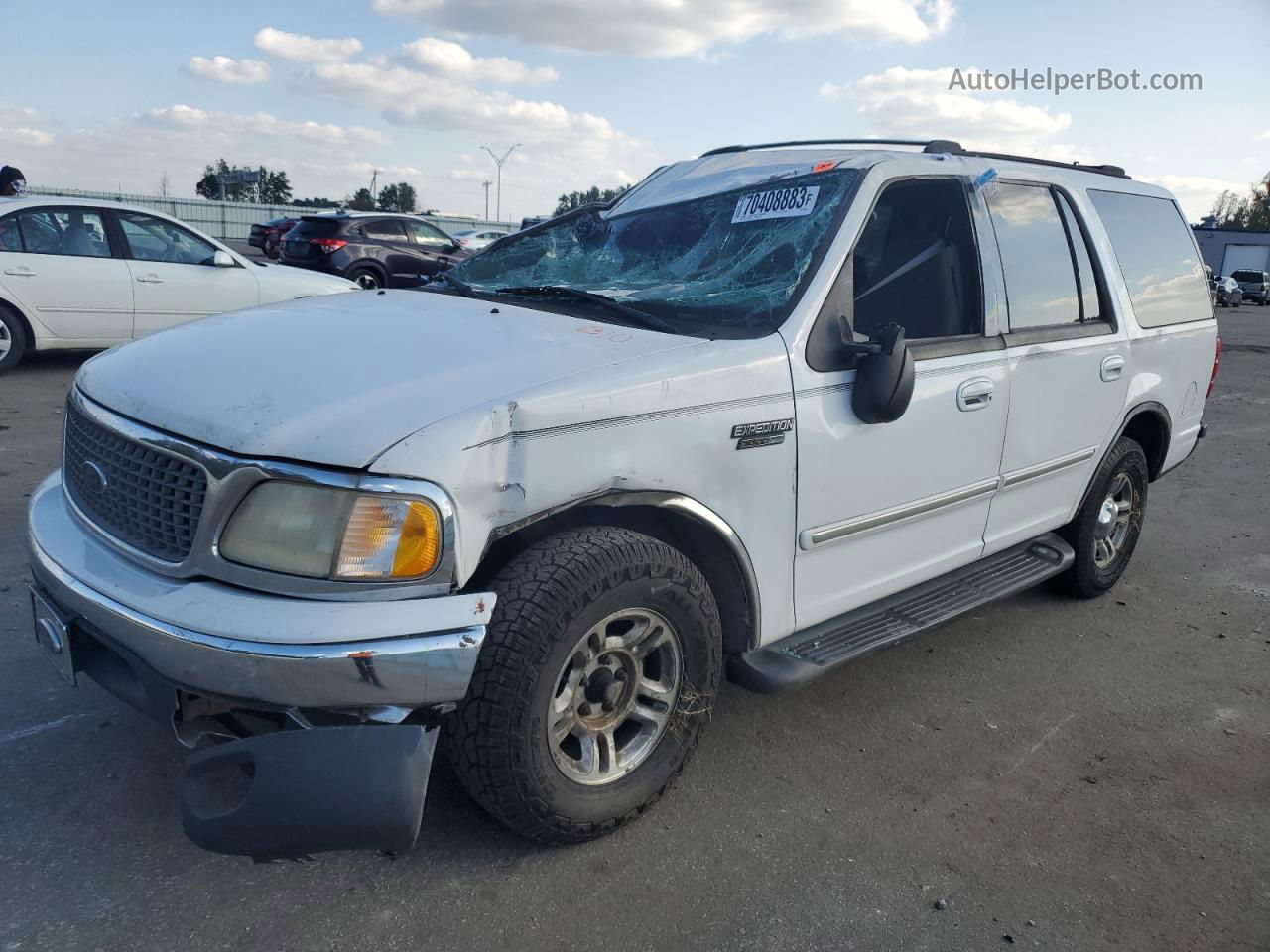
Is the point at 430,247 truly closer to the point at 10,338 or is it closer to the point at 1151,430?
the point at 10,338

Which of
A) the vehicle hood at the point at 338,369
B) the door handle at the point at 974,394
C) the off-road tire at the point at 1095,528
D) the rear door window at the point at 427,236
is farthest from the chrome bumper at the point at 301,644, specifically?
the rear door window at the point at 427,236

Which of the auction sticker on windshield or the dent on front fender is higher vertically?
the auction sticker on windshield

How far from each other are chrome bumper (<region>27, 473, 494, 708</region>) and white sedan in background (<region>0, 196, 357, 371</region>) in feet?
Result: 21.6

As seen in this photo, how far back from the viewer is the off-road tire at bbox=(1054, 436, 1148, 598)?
→ 14.6ft

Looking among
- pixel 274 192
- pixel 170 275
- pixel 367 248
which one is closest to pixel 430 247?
pixel 367 248

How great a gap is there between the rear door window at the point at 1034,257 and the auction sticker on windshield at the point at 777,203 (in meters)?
0.87

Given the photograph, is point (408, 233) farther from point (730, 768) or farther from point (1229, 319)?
point (1229, 319)

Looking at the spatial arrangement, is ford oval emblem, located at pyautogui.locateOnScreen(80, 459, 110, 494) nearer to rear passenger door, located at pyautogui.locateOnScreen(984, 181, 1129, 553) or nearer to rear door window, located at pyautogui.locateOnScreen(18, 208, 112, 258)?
rear passenger door, located at pyautogui.locateOnScreen(984, 181, 1129, 553)

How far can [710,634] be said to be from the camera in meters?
2.74

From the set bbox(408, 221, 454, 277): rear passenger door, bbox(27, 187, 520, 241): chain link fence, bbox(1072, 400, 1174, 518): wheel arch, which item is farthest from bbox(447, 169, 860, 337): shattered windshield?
bbox(27, 187, 520, 241): chain link fence

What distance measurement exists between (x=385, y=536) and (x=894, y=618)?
6.22ft

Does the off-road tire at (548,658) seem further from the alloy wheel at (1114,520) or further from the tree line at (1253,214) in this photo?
the tree line at (1253,214)

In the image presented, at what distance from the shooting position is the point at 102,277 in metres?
8.59

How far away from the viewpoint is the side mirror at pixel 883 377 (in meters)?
2.92
